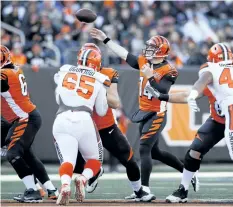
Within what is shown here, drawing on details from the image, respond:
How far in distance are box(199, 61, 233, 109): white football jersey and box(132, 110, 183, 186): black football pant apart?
1041mm

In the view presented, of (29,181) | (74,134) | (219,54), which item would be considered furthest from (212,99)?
(29,181)

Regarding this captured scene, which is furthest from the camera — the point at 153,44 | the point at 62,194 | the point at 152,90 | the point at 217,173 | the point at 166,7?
the point at 166,7

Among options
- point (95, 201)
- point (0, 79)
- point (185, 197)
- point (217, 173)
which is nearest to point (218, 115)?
point (185, 197)

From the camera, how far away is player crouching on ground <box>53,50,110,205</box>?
8.12 metres

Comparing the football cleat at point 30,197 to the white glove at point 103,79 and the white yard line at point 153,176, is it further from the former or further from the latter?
the white yard line at point 153,176

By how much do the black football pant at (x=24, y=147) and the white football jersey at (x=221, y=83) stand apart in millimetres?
1961

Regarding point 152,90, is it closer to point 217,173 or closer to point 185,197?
point 185,197

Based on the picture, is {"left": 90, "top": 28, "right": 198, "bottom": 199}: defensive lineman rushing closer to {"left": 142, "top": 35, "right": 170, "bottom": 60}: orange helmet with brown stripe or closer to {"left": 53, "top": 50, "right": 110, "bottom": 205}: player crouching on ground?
{"left": 142, "top": 35, "right": 170, "bottom": 60}: orange helmet with brown stripe

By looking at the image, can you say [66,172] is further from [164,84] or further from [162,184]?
[162,184]

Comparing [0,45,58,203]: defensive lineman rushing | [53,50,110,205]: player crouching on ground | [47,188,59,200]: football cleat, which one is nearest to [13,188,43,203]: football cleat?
[0,45,58,203]: defensive lineman rushing

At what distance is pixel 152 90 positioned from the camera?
8.70 metres

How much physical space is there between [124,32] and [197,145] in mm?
8469

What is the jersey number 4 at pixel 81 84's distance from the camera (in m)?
8.34

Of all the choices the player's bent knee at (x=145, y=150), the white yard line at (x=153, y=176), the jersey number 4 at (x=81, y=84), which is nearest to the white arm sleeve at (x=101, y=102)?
the jersey number 4 at (x=81, y=84)
